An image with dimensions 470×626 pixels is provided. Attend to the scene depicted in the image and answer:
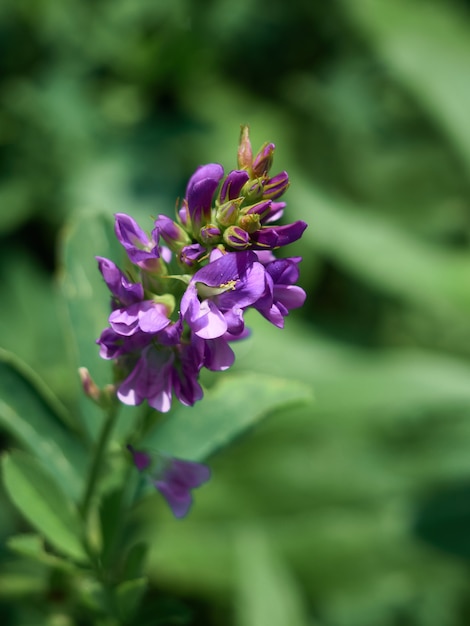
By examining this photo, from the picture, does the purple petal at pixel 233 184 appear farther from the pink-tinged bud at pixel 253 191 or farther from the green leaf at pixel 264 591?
the green leaf at pixel 264 591

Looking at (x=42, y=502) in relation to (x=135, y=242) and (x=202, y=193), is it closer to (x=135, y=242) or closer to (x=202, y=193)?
(x=135, y=242)

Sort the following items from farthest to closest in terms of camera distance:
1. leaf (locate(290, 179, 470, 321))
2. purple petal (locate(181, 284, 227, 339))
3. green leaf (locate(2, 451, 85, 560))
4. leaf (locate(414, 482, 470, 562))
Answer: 1. leaf (locate(290, 179, 470, 321))
2. leaf (locate(414, 482, 470, 562))
3. green leaf (locate(2, 451, 85, 560))
4. purple petal (locate(181, 284, 227, 339))

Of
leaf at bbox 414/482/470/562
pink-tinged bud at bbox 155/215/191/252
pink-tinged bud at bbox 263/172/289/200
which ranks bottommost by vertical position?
leaf at bbox 414/482/470/562

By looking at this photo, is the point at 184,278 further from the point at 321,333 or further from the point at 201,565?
the point at 321,333

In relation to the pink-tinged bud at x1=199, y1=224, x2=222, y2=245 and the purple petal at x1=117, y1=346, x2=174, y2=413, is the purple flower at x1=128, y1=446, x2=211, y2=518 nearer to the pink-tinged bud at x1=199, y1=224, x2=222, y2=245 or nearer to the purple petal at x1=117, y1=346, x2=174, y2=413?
the purple petal at x1=117, y1=346, x2=174, y2=413

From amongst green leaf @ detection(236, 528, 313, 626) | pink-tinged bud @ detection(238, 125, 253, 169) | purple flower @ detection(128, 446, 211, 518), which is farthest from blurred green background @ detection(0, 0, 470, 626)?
pink-tinged bud @ detection(238, 125, 253, 169)

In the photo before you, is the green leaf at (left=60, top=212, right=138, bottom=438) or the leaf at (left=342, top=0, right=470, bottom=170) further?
the leaf at (left=342, top=0, right=470, bottom=170)
